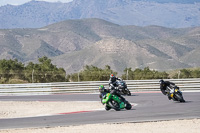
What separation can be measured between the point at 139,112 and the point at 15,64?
37423mm

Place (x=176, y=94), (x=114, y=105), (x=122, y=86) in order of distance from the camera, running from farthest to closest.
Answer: (x=122, y=86) → (x=176, y=94) → (x=114, y=105)

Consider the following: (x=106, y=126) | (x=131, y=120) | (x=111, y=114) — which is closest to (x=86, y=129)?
(x=106, y=126)

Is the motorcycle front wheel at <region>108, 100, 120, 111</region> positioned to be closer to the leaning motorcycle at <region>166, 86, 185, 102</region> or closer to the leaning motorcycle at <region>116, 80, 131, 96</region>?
the leaning motorcycle at <region>166, 86, 185, 102</region>

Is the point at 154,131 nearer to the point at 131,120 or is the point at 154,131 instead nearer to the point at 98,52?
the point at 131,120

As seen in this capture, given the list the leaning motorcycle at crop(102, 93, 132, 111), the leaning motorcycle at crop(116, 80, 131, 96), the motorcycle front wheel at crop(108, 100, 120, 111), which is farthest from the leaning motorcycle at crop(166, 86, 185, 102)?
the leaning motorcycle at crop(116, 80, 131, 96)

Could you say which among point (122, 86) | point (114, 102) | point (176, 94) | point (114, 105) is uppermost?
point (122, 86)

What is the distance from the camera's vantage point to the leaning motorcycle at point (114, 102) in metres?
16.5

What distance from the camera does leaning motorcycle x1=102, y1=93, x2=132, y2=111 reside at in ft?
54.1

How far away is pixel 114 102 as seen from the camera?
1667cm

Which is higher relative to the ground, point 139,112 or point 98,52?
point 98,52

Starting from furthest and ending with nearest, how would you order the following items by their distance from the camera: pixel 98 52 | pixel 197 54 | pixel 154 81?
pixel 197 54 < pixel 98 52 < pixel 154 81

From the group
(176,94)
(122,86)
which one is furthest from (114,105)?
(122,86)

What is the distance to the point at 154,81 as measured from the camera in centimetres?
2812

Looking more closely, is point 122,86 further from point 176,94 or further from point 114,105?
point 114,105
